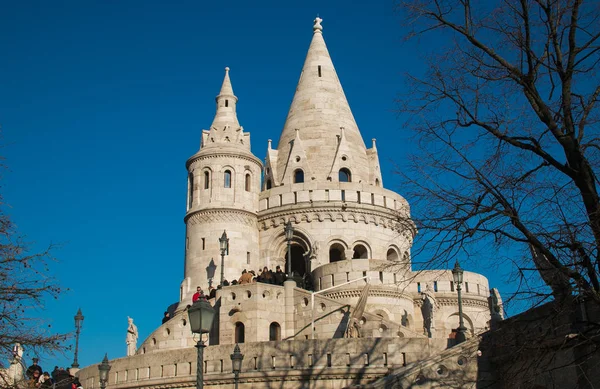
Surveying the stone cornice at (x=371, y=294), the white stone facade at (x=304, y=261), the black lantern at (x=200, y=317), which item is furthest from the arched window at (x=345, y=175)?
the black lantern at (x=200, y=317)

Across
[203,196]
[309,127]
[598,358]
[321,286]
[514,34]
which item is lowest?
[598,358]

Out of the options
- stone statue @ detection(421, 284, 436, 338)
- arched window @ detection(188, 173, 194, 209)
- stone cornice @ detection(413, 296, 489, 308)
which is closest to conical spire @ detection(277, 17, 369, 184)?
arched window @ detection(188, 173, 194, 209)

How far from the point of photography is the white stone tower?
32.1 meters

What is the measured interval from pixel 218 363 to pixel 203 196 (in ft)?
41.6

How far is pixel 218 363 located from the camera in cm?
2136

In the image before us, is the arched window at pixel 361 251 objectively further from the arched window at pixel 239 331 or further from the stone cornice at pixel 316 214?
the arched window at pixel 239 331

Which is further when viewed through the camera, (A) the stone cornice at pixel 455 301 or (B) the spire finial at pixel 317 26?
(B) the spire finial at pixel 317 26

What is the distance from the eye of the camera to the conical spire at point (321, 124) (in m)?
36.8

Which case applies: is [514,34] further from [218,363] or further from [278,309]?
[278,309]

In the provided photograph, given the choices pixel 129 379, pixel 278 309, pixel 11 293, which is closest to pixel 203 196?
pixel 278 309

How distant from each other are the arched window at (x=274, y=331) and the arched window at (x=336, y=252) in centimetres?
889

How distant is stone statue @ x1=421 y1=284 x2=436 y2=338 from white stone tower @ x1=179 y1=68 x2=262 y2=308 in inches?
319

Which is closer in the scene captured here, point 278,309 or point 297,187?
point 278,309

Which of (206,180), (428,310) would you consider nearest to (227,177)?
(206,180)
